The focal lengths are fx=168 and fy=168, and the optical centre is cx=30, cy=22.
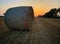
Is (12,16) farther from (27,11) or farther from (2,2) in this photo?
(2,2)

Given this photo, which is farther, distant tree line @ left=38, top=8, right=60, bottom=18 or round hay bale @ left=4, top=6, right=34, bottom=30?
distant tree line @ left=38, top=8, right=60, bottom=18

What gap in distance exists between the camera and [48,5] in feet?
23.7

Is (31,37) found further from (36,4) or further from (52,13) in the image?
(52,13)

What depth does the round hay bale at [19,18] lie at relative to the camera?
2.25m

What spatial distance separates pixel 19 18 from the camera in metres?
2.26

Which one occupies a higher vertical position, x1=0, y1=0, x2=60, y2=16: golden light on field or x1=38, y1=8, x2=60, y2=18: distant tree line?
x1=0, y1=0, x2=60, y2=16: golden light on field

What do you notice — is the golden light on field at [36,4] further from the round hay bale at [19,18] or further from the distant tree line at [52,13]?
the round hay bale at [19,18]

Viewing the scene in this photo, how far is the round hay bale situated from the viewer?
225cm

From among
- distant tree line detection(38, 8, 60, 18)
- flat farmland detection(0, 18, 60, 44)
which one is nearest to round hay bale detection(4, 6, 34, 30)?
flat farmland detection(0, 18, 60, 44)

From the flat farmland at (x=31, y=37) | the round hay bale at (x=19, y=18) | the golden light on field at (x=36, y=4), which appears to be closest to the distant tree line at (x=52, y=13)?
the golden light on field at (x=36, y=4)

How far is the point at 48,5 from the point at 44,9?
24cm

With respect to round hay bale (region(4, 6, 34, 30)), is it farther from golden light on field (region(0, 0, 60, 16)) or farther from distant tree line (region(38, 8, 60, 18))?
distant tree line (region(38, 8, 60, 18))

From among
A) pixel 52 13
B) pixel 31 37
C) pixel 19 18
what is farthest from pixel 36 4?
pixel 31 37

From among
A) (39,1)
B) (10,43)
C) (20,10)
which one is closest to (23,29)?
(20,10)
